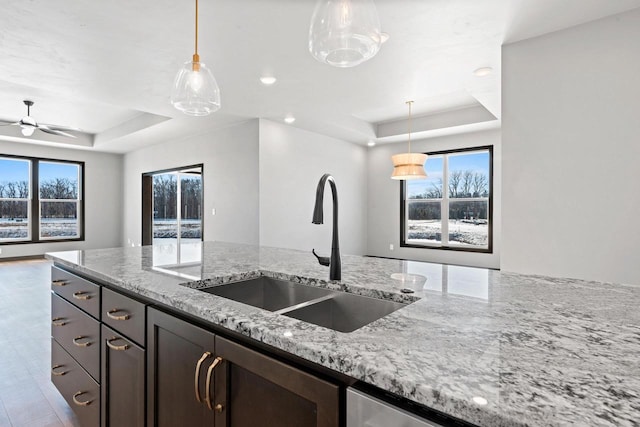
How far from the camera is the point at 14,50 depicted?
3.03m

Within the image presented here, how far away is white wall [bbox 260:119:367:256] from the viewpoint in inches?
215

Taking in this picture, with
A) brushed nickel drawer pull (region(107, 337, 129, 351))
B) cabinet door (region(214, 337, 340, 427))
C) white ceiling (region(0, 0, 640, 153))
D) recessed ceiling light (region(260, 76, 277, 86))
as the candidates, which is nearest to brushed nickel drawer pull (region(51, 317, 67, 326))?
brushed nickel drawer pull (region(107, 337, 129, 351))

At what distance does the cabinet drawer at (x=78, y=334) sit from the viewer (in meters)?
1.64

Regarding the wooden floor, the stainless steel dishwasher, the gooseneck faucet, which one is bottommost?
the wooden floor

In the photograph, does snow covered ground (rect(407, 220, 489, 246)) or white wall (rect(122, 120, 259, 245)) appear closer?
white wall (rect(122, 120, 259, 245))

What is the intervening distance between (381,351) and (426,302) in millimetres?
426

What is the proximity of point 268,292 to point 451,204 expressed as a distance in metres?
5.99

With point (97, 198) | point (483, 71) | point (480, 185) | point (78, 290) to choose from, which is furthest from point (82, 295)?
point (97, 198)

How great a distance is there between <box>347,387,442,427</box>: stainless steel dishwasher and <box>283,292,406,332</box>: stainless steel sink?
55cm

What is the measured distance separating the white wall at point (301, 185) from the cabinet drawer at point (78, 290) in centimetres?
333

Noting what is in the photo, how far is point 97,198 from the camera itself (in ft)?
27.8

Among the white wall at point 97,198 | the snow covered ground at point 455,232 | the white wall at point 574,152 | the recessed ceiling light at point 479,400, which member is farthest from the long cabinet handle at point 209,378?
the white wall at point 97,198

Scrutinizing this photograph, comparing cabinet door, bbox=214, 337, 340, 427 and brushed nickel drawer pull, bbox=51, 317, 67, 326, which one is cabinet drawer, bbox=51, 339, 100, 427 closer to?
brushed nickel drawer pull, bbox=51, 317, 67, 326

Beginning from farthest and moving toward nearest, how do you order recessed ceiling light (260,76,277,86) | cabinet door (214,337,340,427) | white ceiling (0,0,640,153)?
1. recessed ceiling light (260,76,277,86)
2. white ceiling (0,0,640,153)
3. cabinet door (214,337,340,427)
